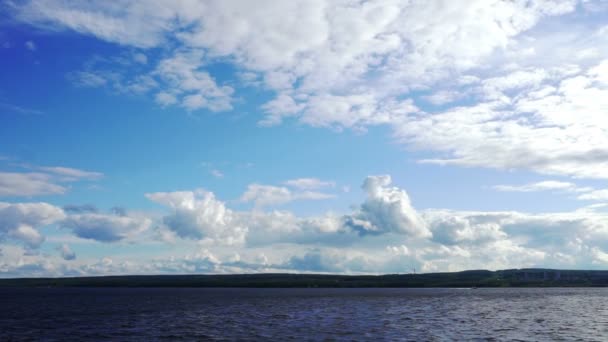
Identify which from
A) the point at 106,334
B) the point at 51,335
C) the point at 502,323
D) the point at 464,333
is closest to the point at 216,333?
the point at 106,334

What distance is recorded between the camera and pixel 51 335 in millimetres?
76688

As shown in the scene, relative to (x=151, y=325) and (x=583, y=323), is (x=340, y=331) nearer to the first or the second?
(x=151, y=325)

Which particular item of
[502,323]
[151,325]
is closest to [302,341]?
[151,325]

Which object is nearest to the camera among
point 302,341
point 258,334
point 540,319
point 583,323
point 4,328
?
point 302,341

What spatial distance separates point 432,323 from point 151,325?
168 feet

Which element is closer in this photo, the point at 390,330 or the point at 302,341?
the point at 302,341

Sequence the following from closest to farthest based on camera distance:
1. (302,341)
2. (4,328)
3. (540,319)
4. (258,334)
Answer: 1. (302,341)
2. (258,334)
3. (4,328)
4. (540,319)

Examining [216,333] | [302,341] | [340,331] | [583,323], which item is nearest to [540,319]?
[583,323]

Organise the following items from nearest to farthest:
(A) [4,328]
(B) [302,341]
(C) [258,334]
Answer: (B) [302,341] → (C) [258,334] → (A) [4,328]

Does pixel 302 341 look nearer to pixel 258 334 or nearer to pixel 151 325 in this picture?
pixel 258 334

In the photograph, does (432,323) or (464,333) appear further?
(432,323)

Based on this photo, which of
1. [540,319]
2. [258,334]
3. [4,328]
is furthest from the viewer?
[540,319]

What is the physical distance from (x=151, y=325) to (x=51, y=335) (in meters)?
18.8

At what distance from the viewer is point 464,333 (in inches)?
3039
